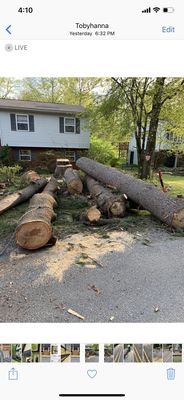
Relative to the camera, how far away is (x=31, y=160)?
48.4 feet

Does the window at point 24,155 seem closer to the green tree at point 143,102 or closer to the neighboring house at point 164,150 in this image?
the green tree at point 143,102

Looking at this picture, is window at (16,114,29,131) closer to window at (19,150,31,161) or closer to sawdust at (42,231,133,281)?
window at (19,150,31,161)

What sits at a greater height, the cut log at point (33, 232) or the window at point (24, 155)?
the window at point (24, 155)

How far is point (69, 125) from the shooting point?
15.1 m

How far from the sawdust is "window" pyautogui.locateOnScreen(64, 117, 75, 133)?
1183 cm

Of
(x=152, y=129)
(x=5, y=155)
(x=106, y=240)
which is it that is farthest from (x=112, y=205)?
(x=5, y=155)

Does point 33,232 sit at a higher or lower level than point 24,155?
lower

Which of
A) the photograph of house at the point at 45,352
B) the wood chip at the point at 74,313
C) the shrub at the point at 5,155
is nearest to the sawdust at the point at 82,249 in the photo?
the wood chip at the point at 74,313

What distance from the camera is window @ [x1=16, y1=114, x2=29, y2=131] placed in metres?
14.2

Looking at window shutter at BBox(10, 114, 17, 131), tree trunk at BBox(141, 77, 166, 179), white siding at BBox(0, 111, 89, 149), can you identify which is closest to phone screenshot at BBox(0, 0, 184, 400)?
tree trunk at BBox(141, 77, 166, 179)

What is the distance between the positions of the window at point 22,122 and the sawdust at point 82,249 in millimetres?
11675

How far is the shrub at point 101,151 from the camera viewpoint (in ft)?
48.7

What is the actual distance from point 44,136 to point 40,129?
1.47 ft
